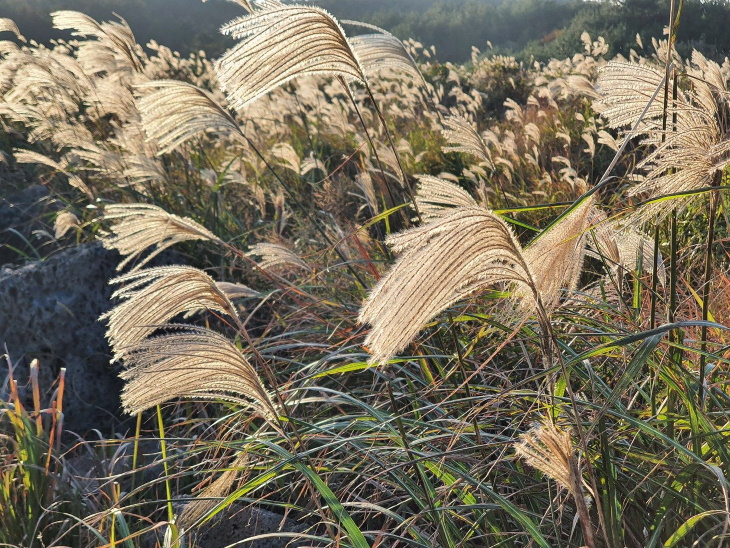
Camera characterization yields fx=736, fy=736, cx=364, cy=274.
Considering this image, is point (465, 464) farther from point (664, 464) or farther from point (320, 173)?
point (320, 173)

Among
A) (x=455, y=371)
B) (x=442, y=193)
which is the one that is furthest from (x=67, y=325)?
(x=442, y=193)

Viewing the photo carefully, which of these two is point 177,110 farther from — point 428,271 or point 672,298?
point 428,271

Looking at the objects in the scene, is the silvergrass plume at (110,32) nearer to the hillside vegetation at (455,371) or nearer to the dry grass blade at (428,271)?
the hillside vegetation at (455,371)

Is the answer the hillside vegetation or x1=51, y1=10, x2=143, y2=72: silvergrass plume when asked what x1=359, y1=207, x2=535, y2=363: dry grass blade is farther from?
x1=51, y1=10, x2=143, y2=72: silvergrass plume

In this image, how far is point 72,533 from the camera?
313cm

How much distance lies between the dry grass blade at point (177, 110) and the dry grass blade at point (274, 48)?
91 cm

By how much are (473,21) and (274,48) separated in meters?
35.2

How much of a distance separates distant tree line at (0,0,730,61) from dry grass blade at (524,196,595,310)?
1462 centimetres

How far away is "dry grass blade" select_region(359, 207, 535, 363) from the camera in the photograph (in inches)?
45.8

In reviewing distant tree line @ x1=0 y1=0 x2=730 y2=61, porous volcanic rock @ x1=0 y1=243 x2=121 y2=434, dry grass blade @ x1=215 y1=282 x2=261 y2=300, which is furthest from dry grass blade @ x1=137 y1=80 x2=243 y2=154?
distant tree line @ x1=0 y1=0 x2=730 y2=61

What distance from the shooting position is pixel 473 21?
1366 inches

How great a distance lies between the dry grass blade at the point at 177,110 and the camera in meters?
2.94

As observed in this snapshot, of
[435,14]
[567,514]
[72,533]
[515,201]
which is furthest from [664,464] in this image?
[435,14]

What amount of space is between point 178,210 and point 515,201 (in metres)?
2.71
